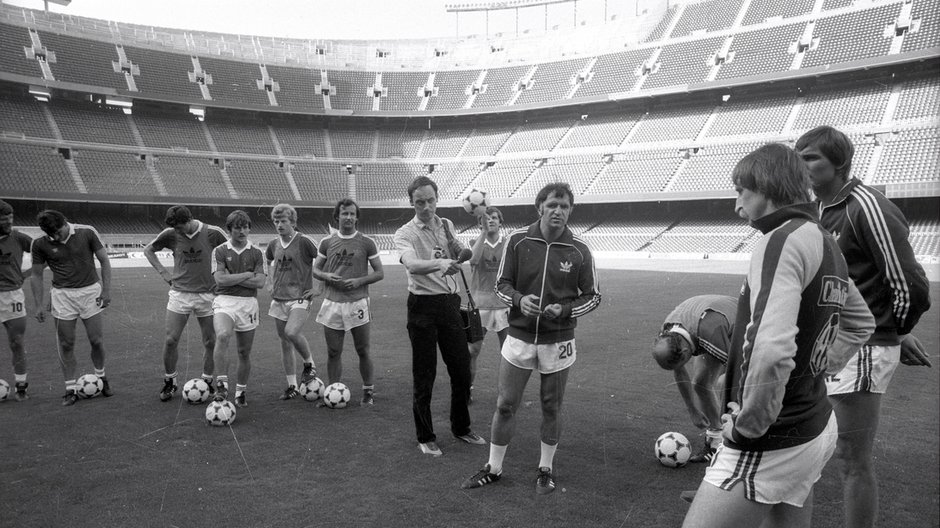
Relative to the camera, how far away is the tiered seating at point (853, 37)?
1315 inches

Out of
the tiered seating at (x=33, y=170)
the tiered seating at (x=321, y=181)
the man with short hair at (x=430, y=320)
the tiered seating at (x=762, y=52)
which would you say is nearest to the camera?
the man with short hair at (x=430, y=320)

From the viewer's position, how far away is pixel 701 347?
3889mm

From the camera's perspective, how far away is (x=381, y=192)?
43438mm

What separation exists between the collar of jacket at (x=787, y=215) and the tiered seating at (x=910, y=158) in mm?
34261

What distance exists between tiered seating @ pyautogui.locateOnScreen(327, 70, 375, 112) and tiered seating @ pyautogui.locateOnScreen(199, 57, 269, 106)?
19.7 feet

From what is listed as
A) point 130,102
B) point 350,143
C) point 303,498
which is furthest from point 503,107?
point 303,498

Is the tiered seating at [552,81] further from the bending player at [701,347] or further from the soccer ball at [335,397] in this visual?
the bending player at [701,347]

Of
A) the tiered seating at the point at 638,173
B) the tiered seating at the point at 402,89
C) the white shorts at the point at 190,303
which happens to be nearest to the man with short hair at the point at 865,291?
the white shorts at the point at 190,303

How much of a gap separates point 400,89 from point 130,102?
2117 cm

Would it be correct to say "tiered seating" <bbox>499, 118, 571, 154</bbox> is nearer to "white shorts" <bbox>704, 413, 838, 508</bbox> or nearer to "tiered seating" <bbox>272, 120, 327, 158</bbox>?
"tiered seating" <bbox>272, 120, 327, 158</bbox>

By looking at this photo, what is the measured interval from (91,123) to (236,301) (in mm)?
43351

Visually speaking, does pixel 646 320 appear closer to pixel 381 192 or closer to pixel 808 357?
pixel 808 357

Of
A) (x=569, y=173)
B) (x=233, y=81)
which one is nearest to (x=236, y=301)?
(x=569, y=173)

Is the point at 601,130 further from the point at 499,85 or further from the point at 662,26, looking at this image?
the point at 662,26
